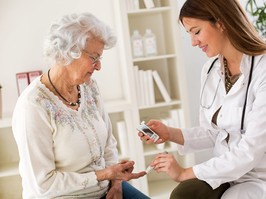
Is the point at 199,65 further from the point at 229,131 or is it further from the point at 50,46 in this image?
the point at 50,46

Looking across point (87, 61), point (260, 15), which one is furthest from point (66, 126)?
point (260, 15)

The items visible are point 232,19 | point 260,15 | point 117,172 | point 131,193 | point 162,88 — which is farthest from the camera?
point 162,88

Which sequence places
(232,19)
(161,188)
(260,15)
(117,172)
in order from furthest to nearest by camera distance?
(161,188) → (260,15) → (117,172) → (232,19)

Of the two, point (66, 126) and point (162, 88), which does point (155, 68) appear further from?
point (66, 126)

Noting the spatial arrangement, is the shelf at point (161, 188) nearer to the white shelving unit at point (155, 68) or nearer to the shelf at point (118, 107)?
the white shelving unit at point (155, 68)

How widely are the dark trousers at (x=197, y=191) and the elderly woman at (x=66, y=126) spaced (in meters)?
0.26

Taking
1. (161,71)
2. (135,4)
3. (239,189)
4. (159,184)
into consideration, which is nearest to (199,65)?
(161,71)

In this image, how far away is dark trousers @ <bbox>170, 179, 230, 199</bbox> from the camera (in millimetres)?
1637

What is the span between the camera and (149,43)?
2824mm

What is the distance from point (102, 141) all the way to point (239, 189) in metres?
0.68

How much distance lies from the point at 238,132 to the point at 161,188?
4.89ft

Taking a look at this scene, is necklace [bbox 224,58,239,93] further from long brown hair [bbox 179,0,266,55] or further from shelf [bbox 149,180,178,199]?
shelf [bbox 149,180,178,199]

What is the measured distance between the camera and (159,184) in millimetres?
3125

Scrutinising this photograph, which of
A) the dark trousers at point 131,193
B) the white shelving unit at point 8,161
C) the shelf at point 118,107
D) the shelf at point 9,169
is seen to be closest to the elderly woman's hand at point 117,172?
the dark trousers at point 131,193
